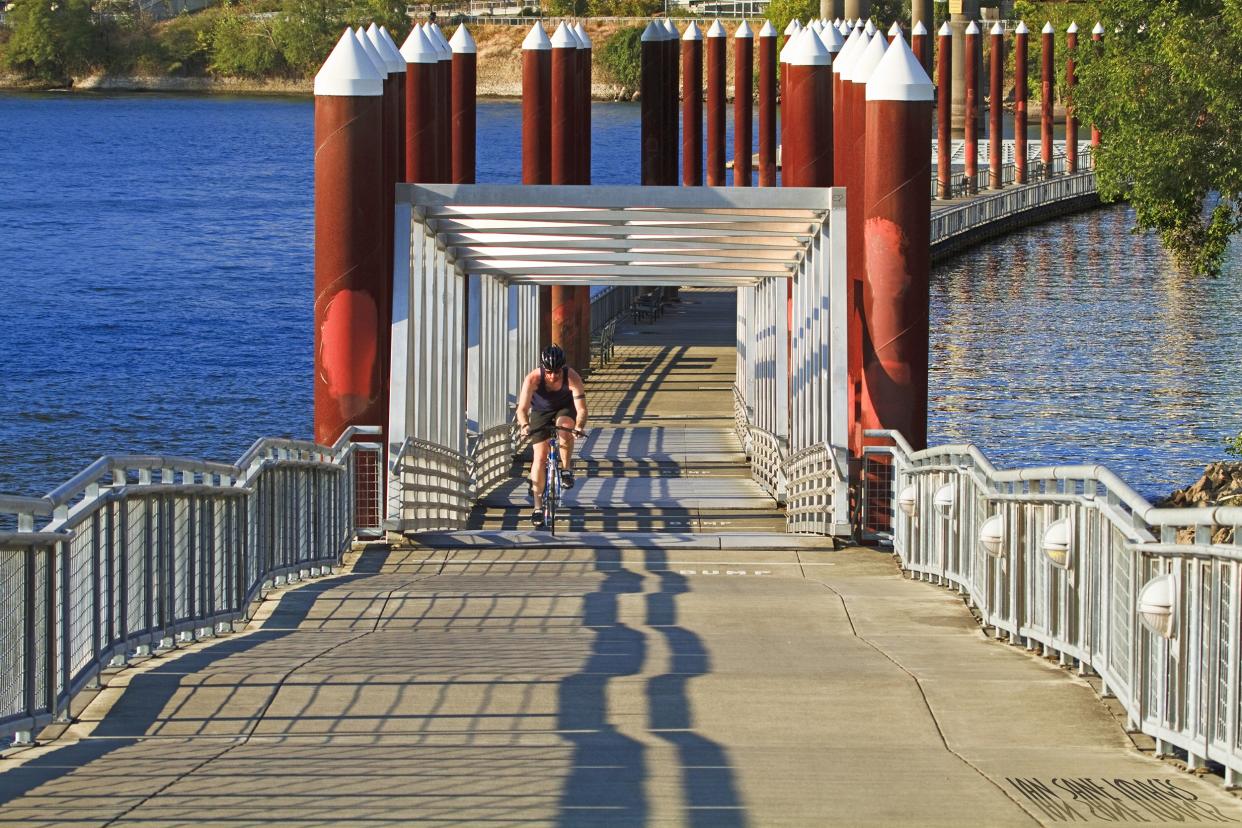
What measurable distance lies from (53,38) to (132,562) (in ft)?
510

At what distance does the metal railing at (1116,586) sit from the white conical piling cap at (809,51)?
12.3 metres

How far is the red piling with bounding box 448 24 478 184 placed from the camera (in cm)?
3081

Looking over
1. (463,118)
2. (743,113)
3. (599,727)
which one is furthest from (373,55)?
(743,113)

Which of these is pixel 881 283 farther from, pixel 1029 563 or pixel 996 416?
pixel 996 416

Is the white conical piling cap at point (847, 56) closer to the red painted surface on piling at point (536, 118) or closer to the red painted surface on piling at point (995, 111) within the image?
the red painted surface on piling at point (536, 118)

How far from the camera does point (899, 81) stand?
16578mm

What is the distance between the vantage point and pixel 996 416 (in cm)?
3572

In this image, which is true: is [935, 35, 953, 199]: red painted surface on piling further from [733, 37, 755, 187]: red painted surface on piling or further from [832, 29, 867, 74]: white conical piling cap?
[832, 29, 867, 74]: white conical piling cap

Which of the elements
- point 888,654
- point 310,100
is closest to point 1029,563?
point 888,654

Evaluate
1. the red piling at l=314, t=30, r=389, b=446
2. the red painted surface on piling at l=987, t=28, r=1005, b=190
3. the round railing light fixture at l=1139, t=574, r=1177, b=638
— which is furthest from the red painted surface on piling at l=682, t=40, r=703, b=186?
the round railing light fixture at l=1139, t=574, r=1177, b=638

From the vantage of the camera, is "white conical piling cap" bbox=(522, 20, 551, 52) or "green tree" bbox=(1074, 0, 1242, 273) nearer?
"green tree" bbox=(1074, 0, 1242, 273)

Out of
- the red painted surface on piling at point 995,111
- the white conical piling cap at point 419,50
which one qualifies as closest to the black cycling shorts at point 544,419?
the white conical piling cap at point 419,50

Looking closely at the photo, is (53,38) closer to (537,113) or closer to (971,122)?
(971,122)

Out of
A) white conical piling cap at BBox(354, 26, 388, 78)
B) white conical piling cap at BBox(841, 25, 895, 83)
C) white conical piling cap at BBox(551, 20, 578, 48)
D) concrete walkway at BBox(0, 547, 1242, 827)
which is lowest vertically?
concrete walkway at BBox(0, 547, 1242, 827)
